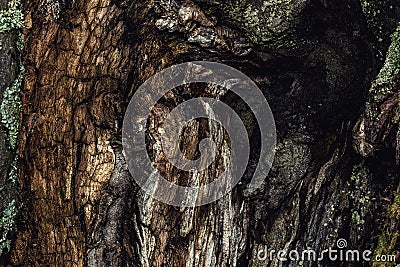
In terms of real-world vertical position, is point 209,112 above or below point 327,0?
below

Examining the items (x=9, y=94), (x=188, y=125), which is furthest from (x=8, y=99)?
(x=188, y=125)

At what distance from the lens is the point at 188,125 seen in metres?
2.29

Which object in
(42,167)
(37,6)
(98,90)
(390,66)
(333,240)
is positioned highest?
(37,6)

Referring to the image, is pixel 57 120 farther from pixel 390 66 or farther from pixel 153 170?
pixel 390 66

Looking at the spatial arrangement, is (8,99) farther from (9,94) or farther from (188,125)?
(188,125)

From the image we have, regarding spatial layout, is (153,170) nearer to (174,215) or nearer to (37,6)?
(174,215)

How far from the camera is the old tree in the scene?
2.23 m

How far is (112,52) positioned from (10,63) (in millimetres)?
456

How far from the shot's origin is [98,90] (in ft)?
7.36

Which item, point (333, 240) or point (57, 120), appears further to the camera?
point (333, 240)

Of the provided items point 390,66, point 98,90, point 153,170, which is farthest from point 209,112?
A: point 390,66

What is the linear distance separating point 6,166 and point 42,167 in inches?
6.7

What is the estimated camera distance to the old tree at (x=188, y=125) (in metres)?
2.23

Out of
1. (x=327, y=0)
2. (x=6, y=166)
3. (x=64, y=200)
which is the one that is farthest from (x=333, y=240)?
(x=6, y=166)
